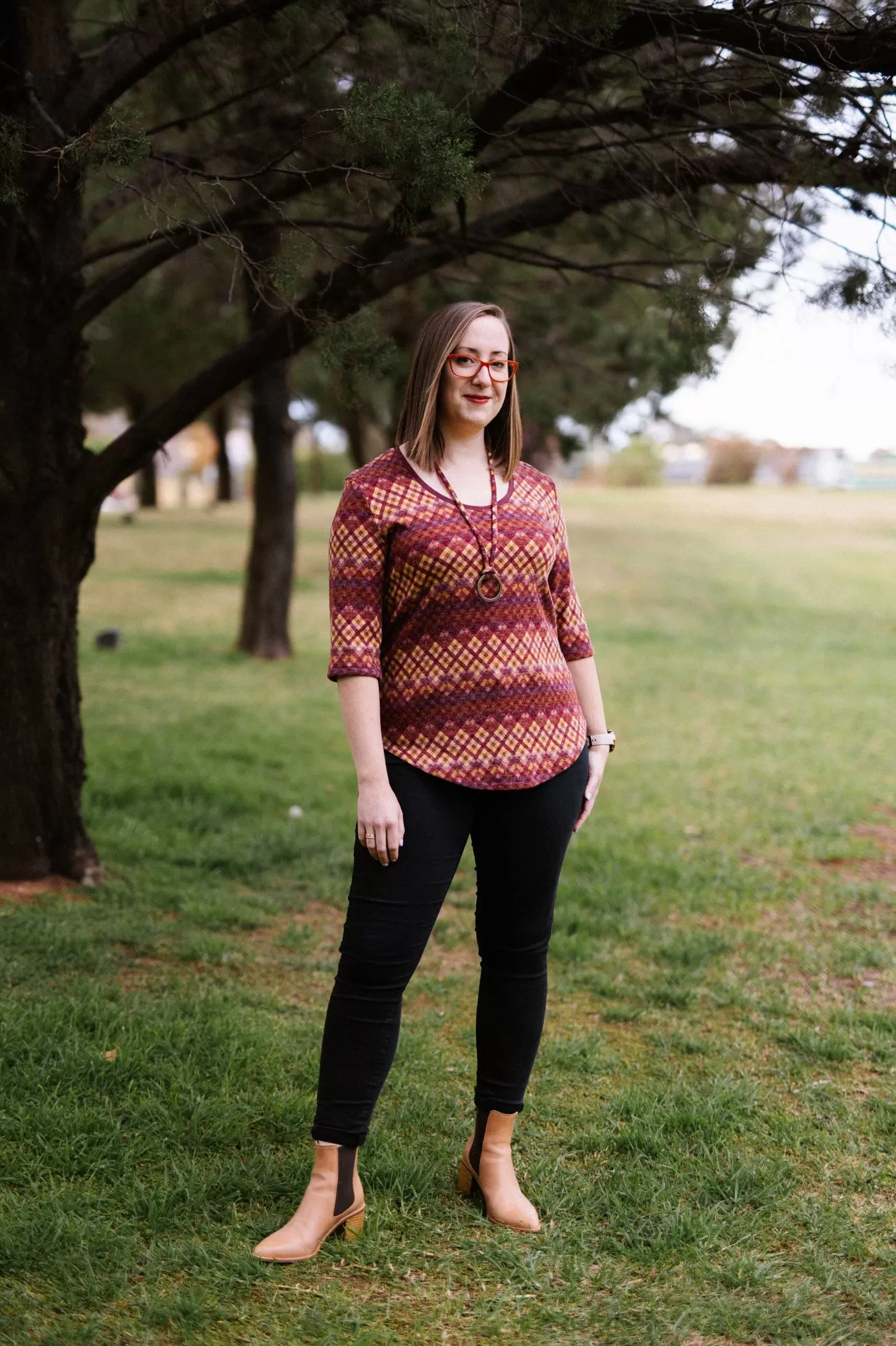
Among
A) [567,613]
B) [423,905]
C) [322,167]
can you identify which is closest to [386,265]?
[322,167]

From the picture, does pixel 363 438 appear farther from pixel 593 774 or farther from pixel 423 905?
pixel 423 905

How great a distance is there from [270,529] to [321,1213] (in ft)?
28.5

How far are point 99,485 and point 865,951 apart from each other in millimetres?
3328

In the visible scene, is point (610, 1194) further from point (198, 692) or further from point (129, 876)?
point (198, 692)

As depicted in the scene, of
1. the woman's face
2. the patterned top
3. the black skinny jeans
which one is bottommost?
the black skinny jeans

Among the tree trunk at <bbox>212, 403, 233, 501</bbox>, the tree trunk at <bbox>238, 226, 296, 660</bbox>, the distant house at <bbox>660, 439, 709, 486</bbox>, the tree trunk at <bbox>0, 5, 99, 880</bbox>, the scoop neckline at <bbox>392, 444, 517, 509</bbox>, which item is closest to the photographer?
the scoop neckline at <bbox>392, 444, 517, 509</bbox>

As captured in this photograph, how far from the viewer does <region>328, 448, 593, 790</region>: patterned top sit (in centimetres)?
238

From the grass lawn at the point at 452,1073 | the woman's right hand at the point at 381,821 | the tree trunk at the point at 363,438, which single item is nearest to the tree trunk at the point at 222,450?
the tree trunk at the point at 363,438

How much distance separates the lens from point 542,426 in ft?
38.6

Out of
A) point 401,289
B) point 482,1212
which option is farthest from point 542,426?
point 482,1212

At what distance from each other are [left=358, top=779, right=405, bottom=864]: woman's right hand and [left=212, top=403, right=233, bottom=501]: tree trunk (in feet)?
76.9

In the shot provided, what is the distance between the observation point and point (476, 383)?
8.17 ft

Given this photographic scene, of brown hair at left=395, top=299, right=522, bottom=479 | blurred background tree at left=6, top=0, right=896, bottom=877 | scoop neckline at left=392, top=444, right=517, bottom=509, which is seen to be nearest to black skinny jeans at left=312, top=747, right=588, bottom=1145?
scoop neckline at left=392, top=444, right=517, bottom=509

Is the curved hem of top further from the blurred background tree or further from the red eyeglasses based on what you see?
the blurred background tree
